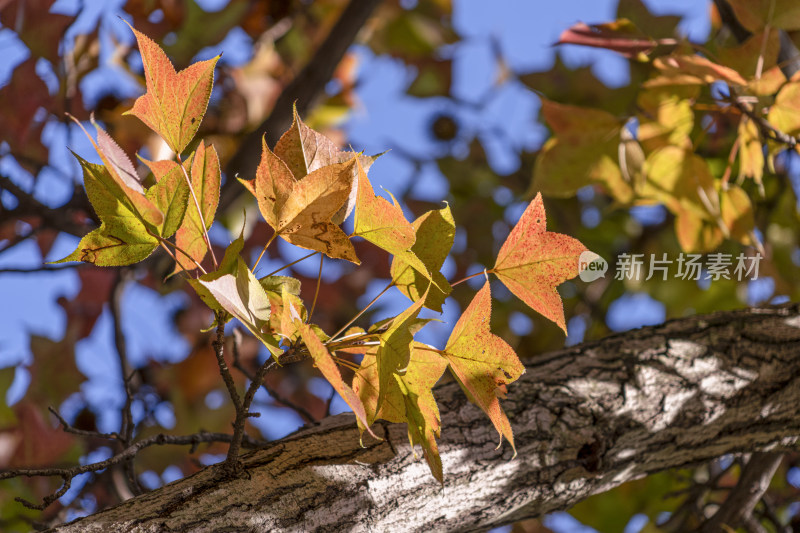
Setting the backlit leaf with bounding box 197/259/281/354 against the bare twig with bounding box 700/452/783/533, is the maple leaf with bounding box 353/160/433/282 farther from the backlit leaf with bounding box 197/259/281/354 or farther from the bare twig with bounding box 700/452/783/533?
the bare twig with bounding box 700/452/783/533

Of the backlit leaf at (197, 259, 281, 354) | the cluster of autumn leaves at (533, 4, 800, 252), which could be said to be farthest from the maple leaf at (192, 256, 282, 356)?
the cluster of autumn leaves at (533, 4, 800, 252)

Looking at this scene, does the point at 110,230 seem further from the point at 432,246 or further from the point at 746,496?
the point at 746,496

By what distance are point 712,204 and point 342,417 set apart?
48 cm

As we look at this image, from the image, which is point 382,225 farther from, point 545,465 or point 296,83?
point 296,83

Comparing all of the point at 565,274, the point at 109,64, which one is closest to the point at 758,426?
the point at 565,274

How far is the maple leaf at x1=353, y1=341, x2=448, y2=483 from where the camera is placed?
368 millimetres

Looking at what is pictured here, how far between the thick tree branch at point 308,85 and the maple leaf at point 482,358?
0.54 meters

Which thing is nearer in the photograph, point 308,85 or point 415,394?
point 415,394

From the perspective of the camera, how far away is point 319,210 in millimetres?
326

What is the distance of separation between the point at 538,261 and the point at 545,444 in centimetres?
18

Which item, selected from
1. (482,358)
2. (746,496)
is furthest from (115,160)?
(746,496)

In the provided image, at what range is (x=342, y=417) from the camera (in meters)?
0.51

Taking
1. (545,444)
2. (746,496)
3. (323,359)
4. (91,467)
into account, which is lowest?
(746,496)

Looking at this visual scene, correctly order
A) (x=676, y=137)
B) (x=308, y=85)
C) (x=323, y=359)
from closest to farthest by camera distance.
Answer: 1. (x=323, y=359)
2. (x=676, y=137)
3. (x=308, y=85)
